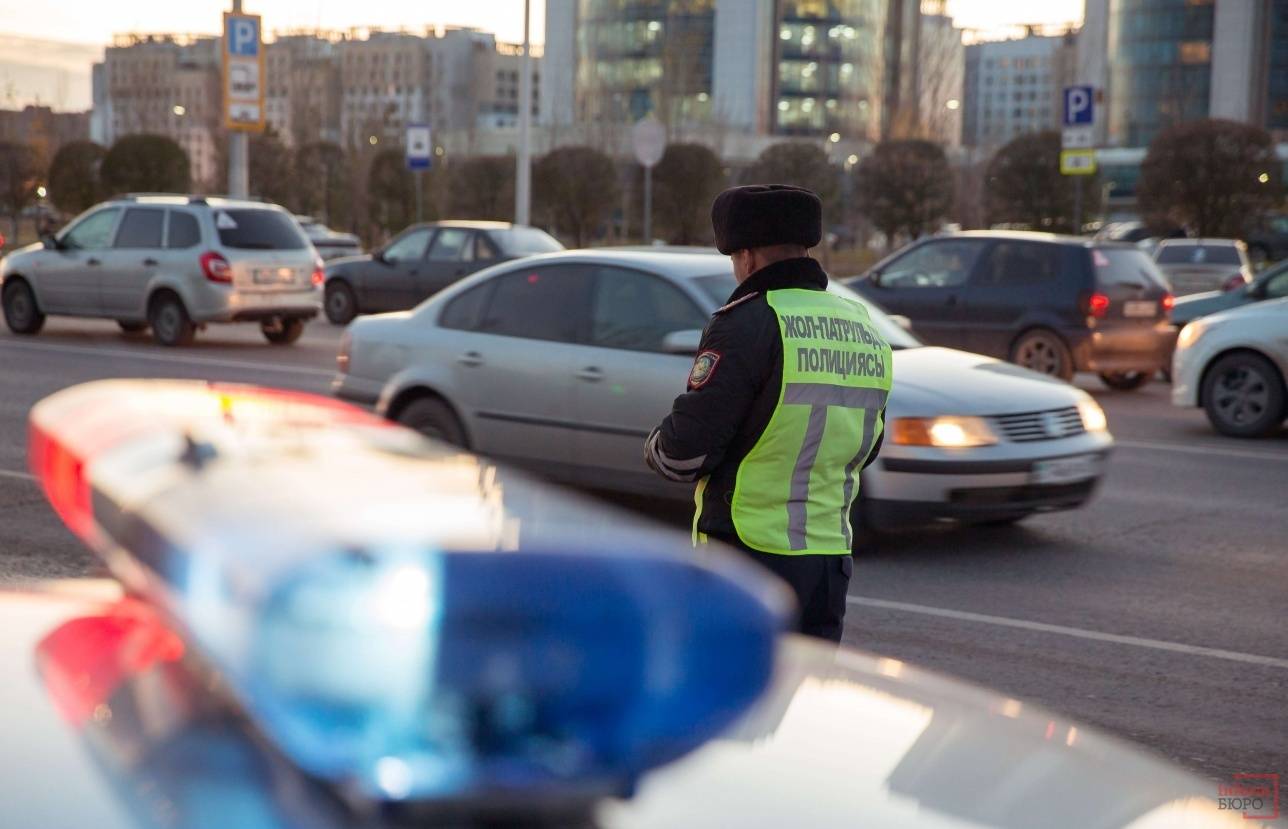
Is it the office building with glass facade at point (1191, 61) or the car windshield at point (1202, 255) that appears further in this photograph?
the office building with glass facade at point (1191, 61)

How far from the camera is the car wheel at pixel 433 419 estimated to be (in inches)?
348

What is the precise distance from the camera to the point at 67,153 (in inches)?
2010

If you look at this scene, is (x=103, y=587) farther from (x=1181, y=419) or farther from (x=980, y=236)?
(x=980, y=236)

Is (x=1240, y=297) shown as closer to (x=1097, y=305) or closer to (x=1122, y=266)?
(x=1122, y=266)

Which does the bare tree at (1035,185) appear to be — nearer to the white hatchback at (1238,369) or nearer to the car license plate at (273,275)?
the car license plate at (273,275)

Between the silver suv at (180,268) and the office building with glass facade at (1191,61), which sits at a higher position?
the office building with glass facade at (1191,61)

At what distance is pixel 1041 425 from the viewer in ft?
26.1

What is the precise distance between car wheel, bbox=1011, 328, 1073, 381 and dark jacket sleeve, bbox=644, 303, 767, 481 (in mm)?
12532

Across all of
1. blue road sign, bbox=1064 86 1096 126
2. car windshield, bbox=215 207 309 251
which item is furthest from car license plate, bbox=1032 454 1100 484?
blue road sign, bbox=1064 86 1096 126

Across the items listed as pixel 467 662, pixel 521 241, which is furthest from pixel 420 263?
pixel 467 662

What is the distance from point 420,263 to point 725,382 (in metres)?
19.1

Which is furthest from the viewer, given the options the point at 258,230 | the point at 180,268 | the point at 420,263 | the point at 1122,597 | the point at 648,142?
the point at 648,142

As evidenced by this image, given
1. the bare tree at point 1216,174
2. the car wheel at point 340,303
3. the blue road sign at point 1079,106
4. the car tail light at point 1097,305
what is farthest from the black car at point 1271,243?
the car tail light at point 1097,305

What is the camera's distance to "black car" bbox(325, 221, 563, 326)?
2164cm
